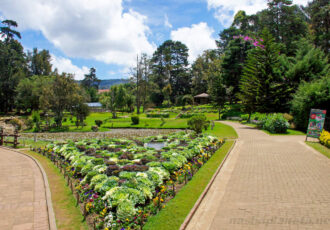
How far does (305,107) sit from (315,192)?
49.7 feet

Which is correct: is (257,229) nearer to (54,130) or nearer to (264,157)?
(264,157)

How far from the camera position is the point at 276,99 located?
26.7m

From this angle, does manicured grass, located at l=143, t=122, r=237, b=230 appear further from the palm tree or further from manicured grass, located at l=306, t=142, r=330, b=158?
the palm tree

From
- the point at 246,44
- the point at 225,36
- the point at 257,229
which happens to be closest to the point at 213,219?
the point at 257,229

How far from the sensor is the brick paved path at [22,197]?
5.09m

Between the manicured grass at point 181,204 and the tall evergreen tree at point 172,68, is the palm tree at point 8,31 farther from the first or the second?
the manicured grass at point 181,204

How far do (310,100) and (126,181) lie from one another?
18.3m

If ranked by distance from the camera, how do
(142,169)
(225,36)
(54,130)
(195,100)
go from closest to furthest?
(142,169)
(54,130)
(195,100)
(225,36)

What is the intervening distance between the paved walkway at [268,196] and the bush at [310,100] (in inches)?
376

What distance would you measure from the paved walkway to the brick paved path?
3629 mm

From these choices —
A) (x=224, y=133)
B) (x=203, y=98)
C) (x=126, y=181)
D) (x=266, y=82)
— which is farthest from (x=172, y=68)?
(x=126, y=181)

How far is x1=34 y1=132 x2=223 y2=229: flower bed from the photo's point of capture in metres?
5.04

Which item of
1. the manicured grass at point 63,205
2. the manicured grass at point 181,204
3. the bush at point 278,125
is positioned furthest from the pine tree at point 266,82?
the manicured grass at point 63,205

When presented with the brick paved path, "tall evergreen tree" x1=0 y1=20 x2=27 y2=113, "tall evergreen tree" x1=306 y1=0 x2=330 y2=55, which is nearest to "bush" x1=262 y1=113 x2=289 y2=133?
the brick paved path
